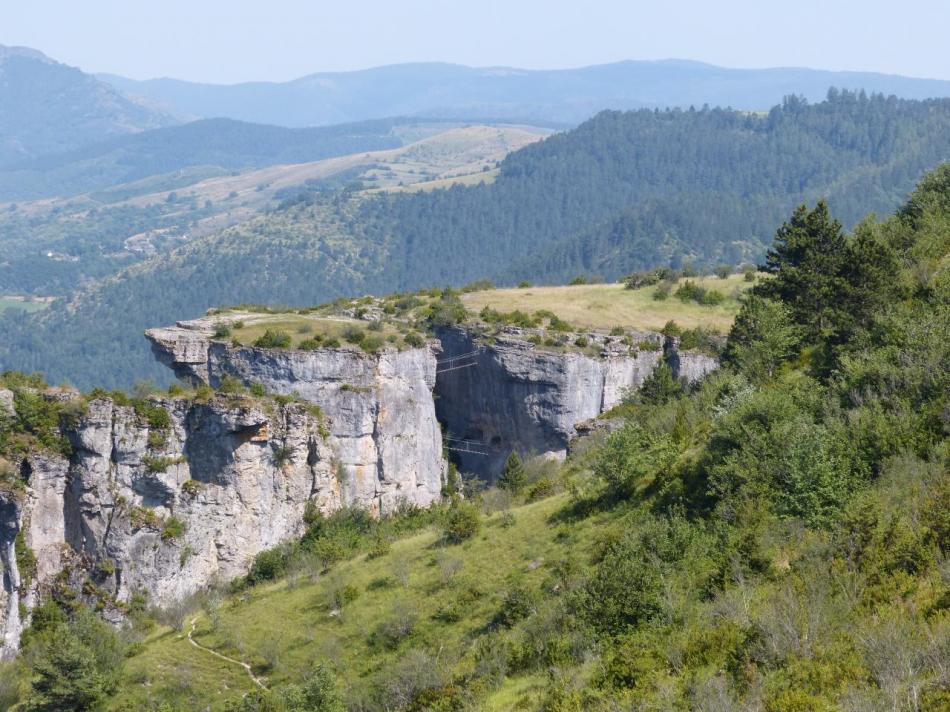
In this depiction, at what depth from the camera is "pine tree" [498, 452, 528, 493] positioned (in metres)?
52.9

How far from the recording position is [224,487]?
5344 centimetres

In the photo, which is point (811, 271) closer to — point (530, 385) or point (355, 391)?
point (530, 385)

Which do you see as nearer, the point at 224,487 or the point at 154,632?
the point at 154,632

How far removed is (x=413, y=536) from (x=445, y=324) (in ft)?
71.7

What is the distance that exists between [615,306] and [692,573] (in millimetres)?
42473

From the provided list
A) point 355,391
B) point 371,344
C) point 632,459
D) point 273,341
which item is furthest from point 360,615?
point 371,344

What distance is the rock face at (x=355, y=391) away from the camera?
189ft

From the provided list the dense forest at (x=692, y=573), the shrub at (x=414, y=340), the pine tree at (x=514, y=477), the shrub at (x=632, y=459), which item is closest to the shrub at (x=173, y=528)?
the dense forest at (x=692, y=573)

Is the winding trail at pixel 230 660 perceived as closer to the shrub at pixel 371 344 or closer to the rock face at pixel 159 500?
the rock face at pixel 159 500

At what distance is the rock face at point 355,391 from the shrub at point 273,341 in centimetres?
41

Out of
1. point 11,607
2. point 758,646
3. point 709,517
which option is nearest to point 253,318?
point 11,607

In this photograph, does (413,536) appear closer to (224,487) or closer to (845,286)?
(224,487)

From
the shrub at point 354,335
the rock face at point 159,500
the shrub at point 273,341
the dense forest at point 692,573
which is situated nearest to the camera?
the dense forest at point 692,573

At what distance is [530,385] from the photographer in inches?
2485
